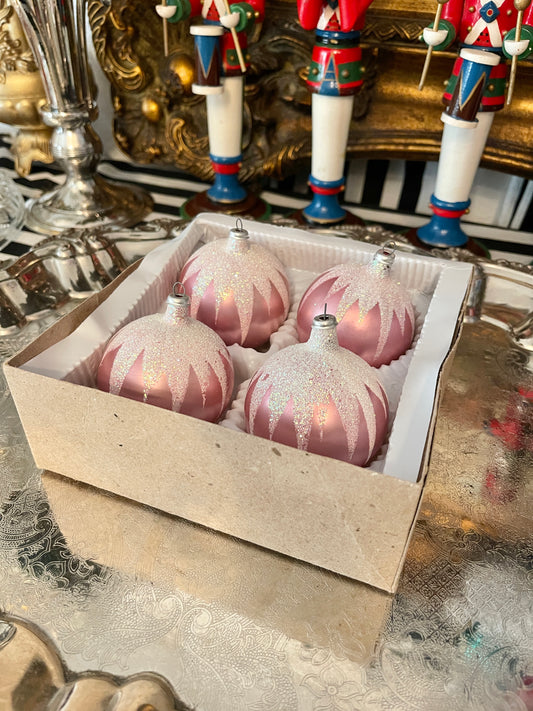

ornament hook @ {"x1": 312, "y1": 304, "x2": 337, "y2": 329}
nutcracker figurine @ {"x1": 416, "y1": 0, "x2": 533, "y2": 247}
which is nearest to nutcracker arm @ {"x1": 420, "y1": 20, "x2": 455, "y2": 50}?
nutcracker figurine @ {"x1": 416, "y1": 0, "x2": 533, "y2": 247}

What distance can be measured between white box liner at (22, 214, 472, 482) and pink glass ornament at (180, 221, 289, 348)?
0.06 ft

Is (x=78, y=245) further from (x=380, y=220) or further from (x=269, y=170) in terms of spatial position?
(x=380, y=220)

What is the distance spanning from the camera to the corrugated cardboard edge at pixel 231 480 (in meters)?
0.35

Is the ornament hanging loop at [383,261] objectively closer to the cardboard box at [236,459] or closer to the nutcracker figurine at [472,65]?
the cardboard box at [236,459]

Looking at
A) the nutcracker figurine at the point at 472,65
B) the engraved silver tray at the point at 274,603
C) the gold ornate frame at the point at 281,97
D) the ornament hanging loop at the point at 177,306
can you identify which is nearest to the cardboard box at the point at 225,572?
the engraved silver tray at the point at 274,603

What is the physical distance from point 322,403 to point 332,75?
500 mm

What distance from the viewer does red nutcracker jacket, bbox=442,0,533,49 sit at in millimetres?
631

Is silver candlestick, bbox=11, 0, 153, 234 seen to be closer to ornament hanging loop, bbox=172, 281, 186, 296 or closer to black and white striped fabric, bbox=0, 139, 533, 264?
black and white striped fabric, bbox=0, 139, 533, 264

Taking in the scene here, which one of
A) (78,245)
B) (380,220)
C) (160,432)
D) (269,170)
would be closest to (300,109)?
(269,170)

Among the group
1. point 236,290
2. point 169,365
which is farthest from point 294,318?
point 169,365

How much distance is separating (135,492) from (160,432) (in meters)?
0.08

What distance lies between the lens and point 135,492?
44 cm

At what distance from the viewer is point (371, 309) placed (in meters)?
0.50

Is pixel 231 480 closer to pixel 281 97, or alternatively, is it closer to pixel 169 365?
pixel 169 365
